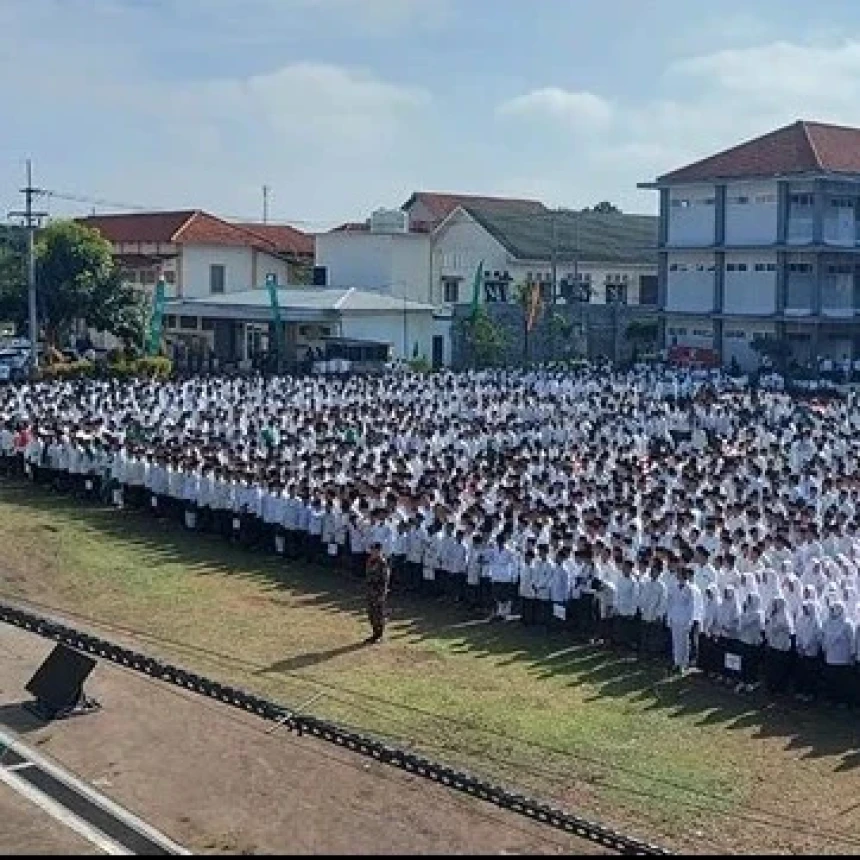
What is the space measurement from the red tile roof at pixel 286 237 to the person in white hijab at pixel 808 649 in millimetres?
44624

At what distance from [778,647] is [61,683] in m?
5.88

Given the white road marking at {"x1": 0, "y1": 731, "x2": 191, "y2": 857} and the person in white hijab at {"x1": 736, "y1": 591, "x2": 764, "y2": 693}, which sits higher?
the person in white hijab at {"x1": 736, "y1": 591, "x2": 764, "y2": 693}

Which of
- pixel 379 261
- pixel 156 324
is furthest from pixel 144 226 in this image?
pixel 156 324

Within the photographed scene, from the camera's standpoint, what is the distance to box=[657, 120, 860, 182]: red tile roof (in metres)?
40.1

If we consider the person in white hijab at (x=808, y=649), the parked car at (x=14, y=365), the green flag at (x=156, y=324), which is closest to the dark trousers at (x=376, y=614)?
the person in white hijab at (x=808, y=649)

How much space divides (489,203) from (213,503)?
44.7 metres

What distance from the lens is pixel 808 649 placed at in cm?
1210

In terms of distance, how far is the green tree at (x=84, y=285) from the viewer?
41500 mm

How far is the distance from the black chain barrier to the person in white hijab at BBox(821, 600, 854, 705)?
4.38 meters

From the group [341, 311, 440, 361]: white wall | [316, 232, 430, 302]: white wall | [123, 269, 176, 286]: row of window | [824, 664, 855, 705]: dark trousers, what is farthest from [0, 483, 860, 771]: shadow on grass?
[123, 269, 176, 286]: row of window

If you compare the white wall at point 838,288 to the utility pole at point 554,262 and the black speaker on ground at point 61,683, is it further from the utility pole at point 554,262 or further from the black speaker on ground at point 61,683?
the black speaker on ground at point 61,683

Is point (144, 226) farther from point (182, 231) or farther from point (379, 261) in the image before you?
point (379, 261)

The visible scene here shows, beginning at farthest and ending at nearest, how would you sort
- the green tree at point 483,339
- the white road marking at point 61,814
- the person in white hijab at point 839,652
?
the green tree at point 483,339
the person in white hijab at point 839,652
the white road marking at point 61,814

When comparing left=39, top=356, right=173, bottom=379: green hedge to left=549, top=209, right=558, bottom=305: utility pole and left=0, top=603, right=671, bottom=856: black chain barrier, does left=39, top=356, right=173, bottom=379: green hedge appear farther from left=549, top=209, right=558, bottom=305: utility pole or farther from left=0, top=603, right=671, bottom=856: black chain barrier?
left=0, top=603, right=671, bottom=856: black chain barrier
